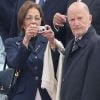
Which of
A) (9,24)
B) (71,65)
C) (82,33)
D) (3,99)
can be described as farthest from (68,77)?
(9,24)

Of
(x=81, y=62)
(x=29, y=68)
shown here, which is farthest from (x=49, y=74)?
(x=81, y=62)

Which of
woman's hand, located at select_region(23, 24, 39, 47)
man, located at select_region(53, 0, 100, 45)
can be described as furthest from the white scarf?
man, located at select_region(53, 0, 100, 45)

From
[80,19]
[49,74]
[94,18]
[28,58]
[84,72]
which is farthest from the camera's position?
[94,18]

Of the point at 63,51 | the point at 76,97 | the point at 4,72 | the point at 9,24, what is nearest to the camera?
the point at 76,97

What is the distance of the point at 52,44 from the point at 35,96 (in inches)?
24.0

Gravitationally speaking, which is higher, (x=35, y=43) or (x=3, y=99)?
(x=35, y=43)

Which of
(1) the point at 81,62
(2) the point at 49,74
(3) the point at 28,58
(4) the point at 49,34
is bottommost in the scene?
(2) the point at 49,74

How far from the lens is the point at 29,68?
18.0 feet

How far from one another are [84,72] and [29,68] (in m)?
0.95

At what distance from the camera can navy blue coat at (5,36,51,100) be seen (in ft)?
17.9

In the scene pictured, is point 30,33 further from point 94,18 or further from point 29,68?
point 94,18

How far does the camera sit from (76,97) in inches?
186

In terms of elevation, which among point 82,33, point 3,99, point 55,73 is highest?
point 82,33

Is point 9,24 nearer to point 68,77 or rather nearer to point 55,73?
point 55,73
